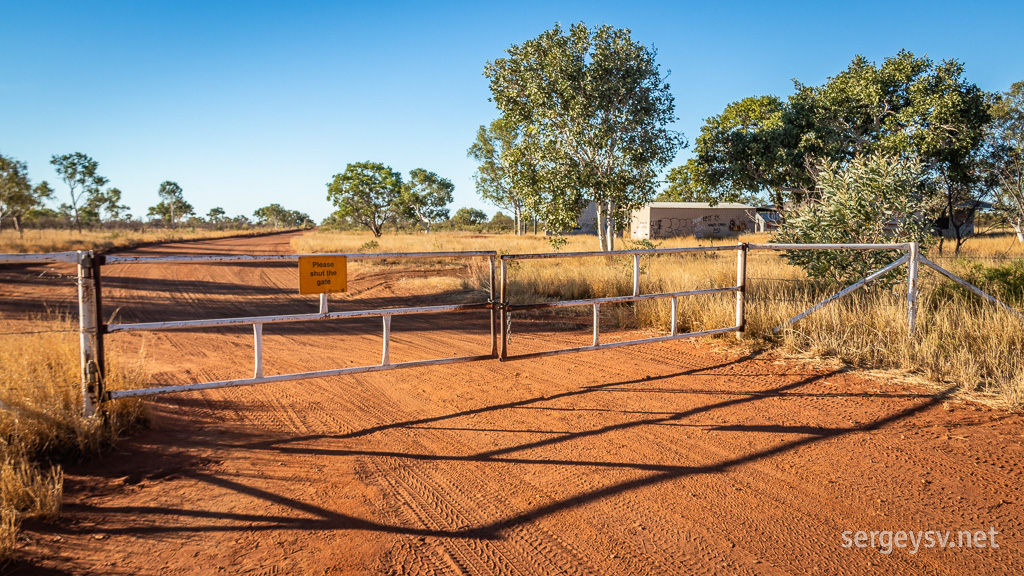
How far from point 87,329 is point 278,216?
11767cm

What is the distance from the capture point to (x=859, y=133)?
19.3 metres

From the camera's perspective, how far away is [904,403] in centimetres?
564

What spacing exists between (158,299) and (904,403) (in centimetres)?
1493

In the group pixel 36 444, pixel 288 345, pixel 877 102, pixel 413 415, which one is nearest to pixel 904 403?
pixel 413 415

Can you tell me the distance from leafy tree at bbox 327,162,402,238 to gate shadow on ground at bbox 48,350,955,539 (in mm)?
46340

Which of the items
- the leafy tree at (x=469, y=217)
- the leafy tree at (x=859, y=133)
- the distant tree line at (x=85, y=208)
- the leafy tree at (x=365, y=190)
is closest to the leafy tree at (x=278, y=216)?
the distant tree line at (x=85, y=208)

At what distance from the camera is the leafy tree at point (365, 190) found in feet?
163

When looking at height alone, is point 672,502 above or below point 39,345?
below

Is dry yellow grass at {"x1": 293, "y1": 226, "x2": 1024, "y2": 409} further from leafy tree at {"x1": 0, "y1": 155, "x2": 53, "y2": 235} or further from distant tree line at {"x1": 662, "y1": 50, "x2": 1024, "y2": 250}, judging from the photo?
leafy tree at {"x1": 0, "y1": 155, "x2": 53, "y2": 235}

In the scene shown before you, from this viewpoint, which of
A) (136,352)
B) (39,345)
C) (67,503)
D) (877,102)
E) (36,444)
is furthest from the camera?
(877,102)

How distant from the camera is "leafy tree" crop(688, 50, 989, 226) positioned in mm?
17109

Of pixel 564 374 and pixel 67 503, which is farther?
pixel 564 374

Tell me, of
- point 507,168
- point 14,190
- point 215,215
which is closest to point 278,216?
point 215,215

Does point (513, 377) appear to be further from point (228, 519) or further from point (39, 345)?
point (39, 345)
